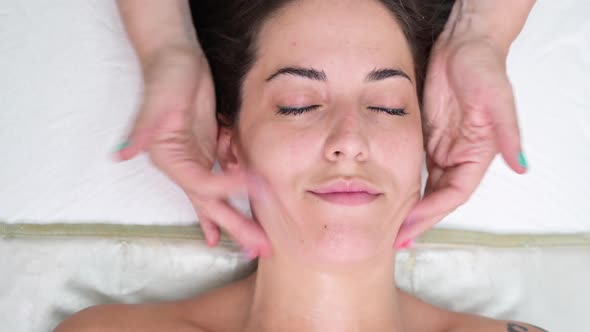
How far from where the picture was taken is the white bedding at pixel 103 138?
1778 millimetres

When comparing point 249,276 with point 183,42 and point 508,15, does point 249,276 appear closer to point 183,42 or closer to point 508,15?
point 183,42

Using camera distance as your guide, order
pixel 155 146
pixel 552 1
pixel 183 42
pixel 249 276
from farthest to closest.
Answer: pixel 552 1 < pixel 249 276 < pixel 183 42 < pixel 155 146

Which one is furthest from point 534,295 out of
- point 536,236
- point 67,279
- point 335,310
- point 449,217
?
point 67,279

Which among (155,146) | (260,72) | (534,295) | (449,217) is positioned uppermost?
(260,72)

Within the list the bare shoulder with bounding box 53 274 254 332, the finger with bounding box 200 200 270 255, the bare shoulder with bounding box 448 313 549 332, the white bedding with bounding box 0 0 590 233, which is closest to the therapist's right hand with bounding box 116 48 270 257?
the finger with bounding box 200 200 270 255

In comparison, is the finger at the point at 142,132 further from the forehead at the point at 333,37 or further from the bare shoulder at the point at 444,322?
the bare shoulder at the point at 444,322

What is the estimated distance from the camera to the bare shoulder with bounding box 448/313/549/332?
1620 millimetres

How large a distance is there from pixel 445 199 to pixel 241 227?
1.52ft

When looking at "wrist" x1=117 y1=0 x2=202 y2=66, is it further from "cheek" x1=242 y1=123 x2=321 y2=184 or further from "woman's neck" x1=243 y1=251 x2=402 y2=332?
"woman's neck" x1=243 y1=251 x2=402 y2=332

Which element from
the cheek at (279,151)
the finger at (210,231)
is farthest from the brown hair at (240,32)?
the finger at (210,231)

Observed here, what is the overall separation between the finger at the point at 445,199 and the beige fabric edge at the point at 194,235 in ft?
0.88

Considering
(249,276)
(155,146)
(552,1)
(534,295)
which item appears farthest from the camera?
(552,1)

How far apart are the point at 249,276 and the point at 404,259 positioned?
422mm

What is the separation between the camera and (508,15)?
5.51ft
